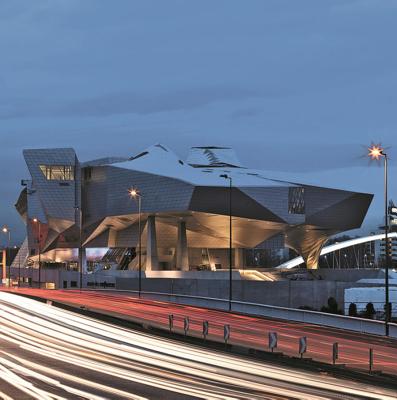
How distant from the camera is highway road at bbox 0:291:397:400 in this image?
776 inches

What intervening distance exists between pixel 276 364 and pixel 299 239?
10375 centimetres

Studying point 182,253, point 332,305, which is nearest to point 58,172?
point 182,253

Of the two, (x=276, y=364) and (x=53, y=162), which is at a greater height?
(x=53, y=162)

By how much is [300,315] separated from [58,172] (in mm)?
72686

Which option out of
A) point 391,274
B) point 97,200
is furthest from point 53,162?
point 391,274

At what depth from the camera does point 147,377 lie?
22562mm

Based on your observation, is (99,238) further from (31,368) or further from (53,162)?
(31,368)

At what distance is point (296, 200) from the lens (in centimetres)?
10900

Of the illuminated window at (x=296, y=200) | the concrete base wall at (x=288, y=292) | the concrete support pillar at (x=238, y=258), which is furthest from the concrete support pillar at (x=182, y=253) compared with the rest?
the concrete base wall at (x=288, y=292)

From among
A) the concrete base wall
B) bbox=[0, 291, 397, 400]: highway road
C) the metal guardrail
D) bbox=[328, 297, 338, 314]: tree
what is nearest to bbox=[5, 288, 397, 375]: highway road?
the metal guardrail

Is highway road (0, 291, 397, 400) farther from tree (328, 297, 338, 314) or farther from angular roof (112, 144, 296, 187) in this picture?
angular roof (112, 144, 296, 187)

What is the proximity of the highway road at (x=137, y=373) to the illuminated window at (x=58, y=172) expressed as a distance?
82054 mm

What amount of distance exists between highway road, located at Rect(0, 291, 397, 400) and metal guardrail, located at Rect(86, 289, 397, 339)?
14890 mm

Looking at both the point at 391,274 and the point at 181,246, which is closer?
the point at 181,246
